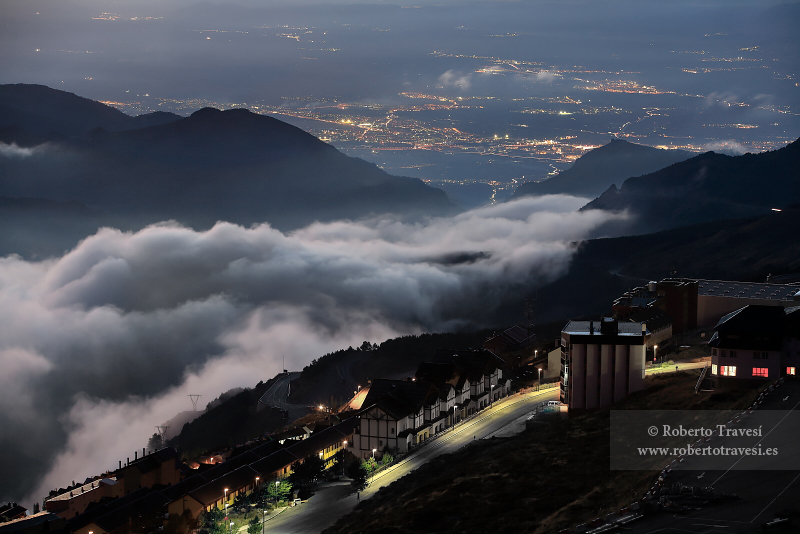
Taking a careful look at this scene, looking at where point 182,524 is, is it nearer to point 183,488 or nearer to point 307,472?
point 183,488

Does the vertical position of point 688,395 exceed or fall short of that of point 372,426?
it exceeds it

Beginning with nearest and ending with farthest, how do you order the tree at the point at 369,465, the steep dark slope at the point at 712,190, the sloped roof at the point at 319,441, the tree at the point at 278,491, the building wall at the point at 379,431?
the tree at the point at 278,491, the tree at the point at 369,465, the building wall at the point at 379,431, the sloped roof at the point at 319,441, the steep dark slope at the point at 712,190

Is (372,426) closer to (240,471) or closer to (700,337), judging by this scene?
(240,471)

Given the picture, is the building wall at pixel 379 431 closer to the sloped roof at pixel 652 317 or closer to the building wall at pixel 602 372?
the building wall at pixel 602 372

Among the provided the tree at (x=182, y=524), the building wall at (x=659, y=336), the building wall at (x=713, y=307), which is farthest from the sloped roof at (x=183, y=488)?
the building wall at (x=713, y=307)

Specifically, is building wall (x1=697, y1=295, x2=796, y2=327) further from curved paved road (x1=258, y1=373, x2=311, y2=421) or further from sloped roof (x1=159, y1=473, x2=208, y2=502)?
sloped roof (x1=159, y1=473, x2=208, y2=502)

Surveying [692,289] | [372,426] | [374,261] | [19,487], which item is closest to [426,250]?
[374,261]
